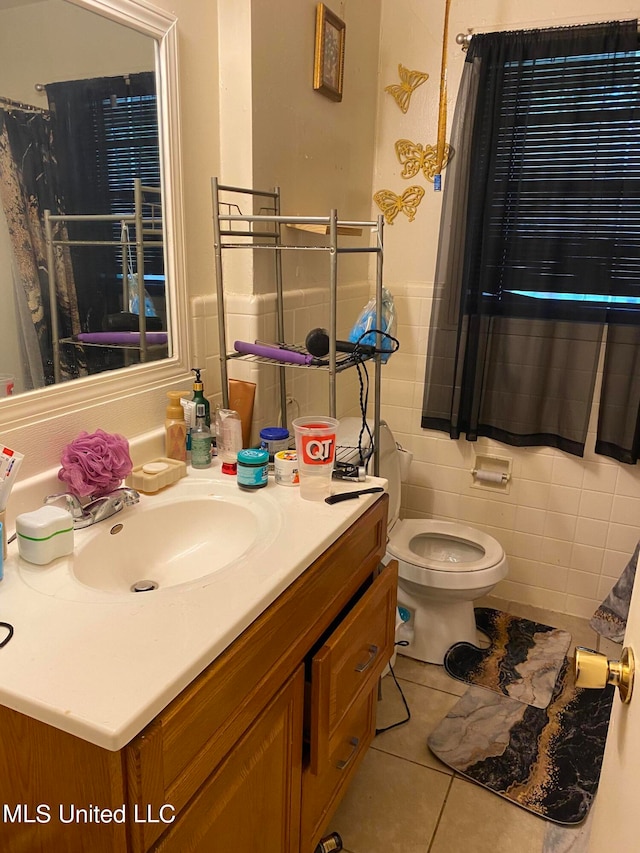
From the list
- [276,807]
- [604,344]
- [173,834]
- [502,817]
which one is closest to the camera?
[173,834]

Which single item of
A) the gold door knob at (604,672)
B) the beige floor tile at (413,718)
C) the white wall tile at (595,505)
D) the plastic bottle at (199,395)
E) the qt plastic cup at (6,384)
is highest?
the qt plastic cup at (6,384)

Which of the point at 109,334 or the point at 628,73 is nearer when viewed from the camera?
the point at 109,334

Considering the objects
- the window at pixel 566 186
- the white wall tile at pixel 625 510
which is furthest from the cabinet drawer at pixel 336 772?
the window at pixel 566 186

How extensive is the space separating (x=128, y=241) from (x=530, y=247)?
1.37m

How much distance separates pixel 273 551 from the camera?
111cm

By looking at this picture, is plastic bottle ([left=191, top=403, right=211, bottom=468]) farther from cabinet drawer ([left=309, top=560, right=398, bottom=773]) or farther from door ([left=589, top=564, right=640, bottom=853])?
door ([left=589, top=564, right=640, bottom=853])

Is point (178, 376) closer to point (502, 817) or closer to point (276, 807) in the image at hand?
point (276, 807)

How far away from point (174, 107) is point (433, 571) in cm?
147

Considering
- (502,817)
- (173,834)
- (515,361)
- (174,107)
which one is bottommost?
(502,817)

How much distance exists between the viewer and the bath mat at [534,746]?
161cm

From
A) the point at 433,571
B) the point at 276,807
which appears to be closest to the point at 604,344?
the point at 433,571

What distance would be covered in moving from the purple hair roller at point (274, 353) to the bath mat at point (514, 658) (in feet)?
3.91

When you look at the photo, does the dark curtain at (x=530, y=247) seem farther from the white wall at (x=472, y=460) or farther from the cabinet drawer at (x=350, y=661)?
the cabinet drawer at (x=350, y=661)

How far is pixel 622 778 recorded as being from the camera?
0.71 meters
